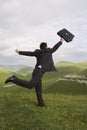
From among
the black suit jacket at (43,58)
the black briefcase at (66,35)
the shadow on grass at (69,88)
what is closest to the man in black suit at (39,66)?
the black suit jacket at (43,58)

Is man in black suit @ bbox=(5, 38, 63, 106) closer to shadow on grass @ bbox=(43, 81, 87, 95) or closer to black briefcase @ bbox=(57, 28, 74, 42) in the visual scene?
black briefcase @ bbox=(57, 28, 74, 42)

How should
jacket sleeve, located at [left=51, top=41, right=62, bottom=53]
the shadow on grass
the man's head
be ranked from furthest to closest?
the shadow on grass < jacket sleeve, located at [left=51, top=41, right=62, bottom=53] < the man's head

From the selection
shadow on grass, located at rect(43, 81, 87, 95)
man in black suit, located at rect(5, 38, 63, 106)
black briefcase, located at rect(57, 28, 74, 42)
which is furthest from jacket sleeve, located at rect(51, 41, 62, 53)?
shadow on grass, located at rect(43, 81, 87, 95)

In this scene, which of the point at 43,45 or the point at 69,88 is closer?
the point at 43,45

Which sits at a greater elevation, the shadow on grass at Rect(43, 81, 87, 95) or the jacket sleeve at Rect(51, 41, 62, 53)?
the jacket sleeve at Rect(51, 41, 62, 53)

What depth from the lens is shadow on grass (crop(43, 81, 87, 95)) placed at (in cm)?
8988

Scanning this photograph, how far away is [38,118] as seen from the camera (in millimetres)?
19641

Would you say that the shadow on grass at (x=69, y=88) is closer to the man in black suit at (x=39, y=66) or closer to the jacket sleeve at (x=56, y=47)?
the jacket sleeve at (x=56, y=47)

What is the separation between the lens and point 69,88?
9600cm

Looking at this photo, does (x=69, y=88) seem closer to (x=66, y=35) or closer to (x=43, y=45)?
(x=66, y=35)

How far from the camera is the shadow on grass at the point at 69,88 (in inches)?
3538

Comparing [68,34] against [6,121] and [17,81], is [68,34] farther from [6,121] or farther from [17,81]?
[6,121]

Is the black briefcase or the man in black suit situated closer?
the man in black suit

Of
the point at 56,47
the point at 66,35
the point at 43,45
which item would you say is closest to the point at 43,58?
the point at 43,45
